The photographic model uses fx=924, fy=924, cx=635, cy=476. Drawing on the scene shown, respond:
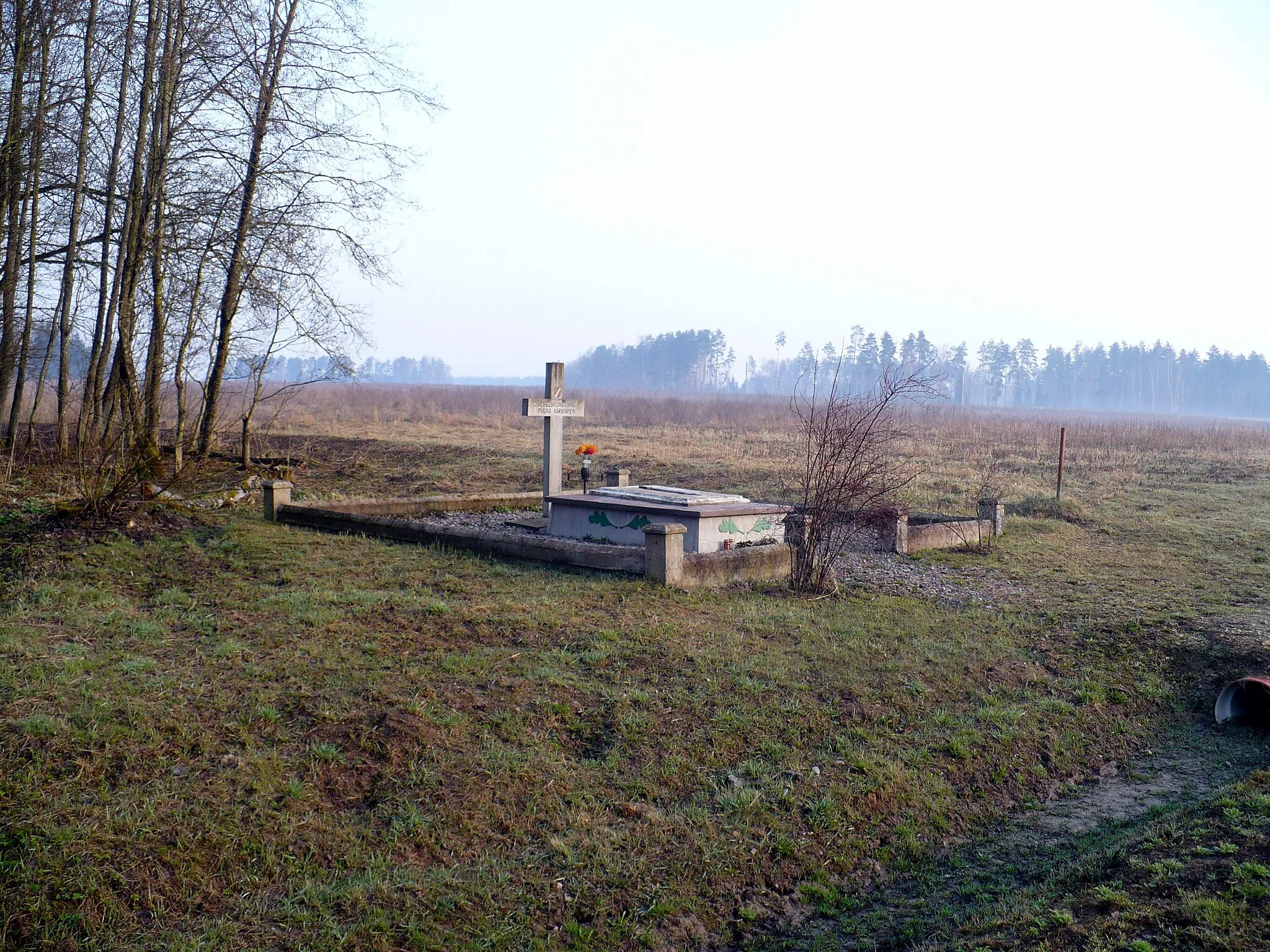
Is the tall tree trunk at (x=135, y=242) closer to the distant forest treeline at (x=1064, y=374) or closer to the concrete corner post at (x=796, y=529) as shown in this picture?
the concrete corner post at (x=796, y=529)

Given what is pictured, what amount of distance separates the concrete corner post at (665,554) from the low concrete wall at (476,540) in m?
0.18

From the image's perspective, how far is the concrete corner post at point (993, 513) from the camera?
44.5 feet

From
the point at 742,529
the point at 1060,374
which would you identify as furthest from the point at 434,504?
the point at 1060,374

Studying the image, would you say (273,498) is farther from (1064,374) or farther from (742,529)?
(1064,374)

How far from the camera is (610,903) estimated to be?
409cm

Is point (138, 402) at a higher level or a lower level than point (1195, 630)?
higher

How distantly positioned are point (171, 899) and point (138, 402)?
10.2 meters

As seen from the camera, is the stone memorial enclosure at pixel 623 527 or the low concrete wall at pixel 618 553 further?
the stone memorial enclosure at pixel 623 527

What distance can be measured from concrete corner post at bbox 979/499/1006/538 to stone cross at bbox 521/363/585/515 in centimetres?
608

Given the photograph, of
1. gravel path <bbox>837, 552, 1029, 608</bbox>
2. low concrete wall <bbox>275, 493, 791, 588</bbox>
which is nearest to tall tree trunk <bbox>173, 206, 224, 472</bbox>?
low concrete wall <bbox>275, 493, 791, 588</bbox>

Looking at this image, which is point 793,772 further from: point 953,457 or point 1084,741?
point 953,457

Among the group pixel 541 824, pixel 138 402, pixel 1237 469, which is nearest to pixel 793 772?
pixel 541 824

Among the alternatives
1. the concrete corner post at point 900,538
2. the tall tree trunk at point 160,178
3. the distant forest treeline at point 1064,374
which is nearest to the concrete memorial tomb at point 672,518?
the concrete corner post at point 900,538

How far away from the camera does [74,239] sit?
15.0 metres
